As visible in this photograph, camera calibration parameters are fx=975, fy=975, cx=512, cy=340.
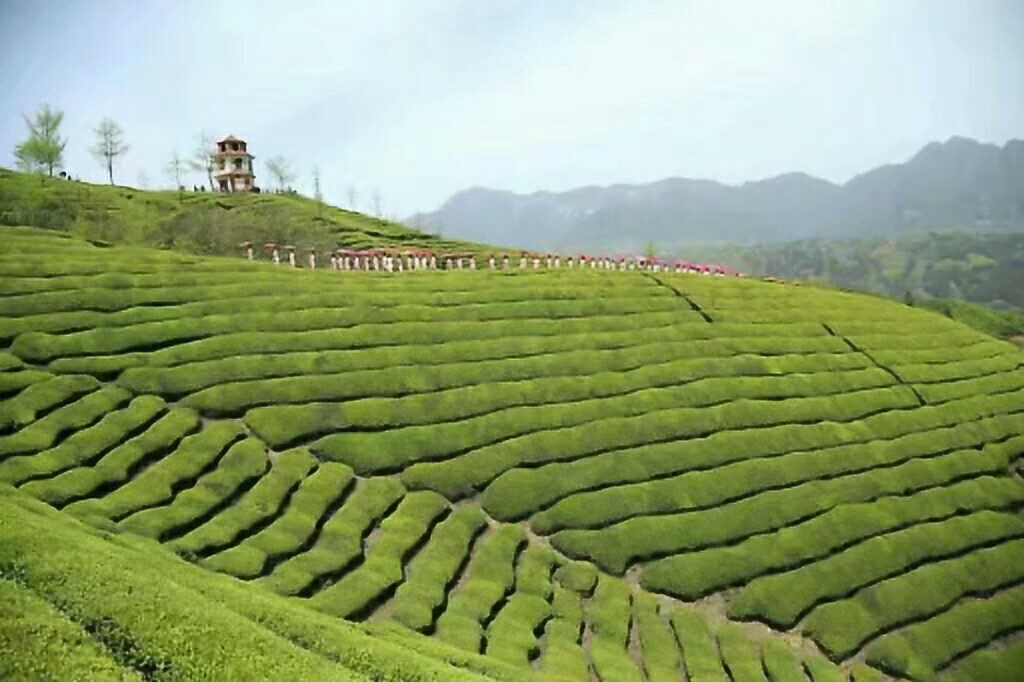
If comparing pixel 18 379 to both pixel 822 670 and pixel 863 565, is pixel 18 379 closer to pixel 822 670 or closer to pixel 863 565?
pixel 822 670

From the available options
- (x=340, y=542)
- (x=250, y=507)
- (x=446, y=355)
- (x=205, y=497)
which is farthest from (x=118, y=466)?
(x=446, y=355)

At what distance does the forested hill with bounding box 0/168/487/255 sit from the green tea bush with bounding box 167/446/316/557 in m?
31.4

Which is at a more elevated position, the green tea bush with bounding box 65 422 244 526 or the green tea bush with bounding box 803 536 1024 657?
the green tea bush with bounding box 65 422 244 526

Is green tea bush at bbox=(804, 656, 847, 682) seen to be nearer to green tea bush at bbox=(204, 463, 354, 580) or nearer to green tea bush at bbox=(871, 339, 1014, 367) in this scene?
green tea bush at bbox=(204, 463, 354, 580)

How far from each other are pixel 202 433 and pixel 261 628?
48.6 ft

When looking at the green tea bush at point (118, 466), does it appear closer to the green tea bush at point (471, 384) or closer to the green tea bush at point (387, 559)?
the green tea bush at point (471, 384)

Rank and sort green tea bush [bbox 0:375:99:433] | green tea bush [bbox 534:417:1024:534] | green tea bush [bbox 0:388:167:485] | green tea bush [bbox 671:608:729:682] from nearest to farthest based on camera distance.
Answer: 1. green tea bush [bbox 0:388:167:485]
2. green tea bush [bbox 671:608:729:682]
3. green tea bush [bbox 0:375:99:433]
4. green tea bush [bbox 534:417:1024:534]

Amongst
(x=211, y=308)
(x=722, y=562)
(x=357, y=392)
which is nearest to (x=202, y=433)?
(x=357, y=392)

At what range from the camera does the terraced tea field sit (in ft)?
59.8

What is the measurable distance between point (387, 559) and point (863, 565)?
1793cm

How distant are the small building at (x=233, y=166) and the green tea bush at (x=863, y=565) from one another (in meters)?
75.1

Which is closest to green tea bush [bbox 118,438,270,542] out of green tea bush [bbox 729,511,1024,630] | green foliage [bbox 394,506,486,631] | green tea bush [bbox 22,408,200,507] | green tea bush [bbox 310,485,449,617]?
green tea bush [bbox 22,408,200,507]

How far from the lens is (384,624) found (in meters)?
22.9

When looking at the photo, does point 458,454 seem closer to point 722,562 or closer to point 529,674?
point 722,562
